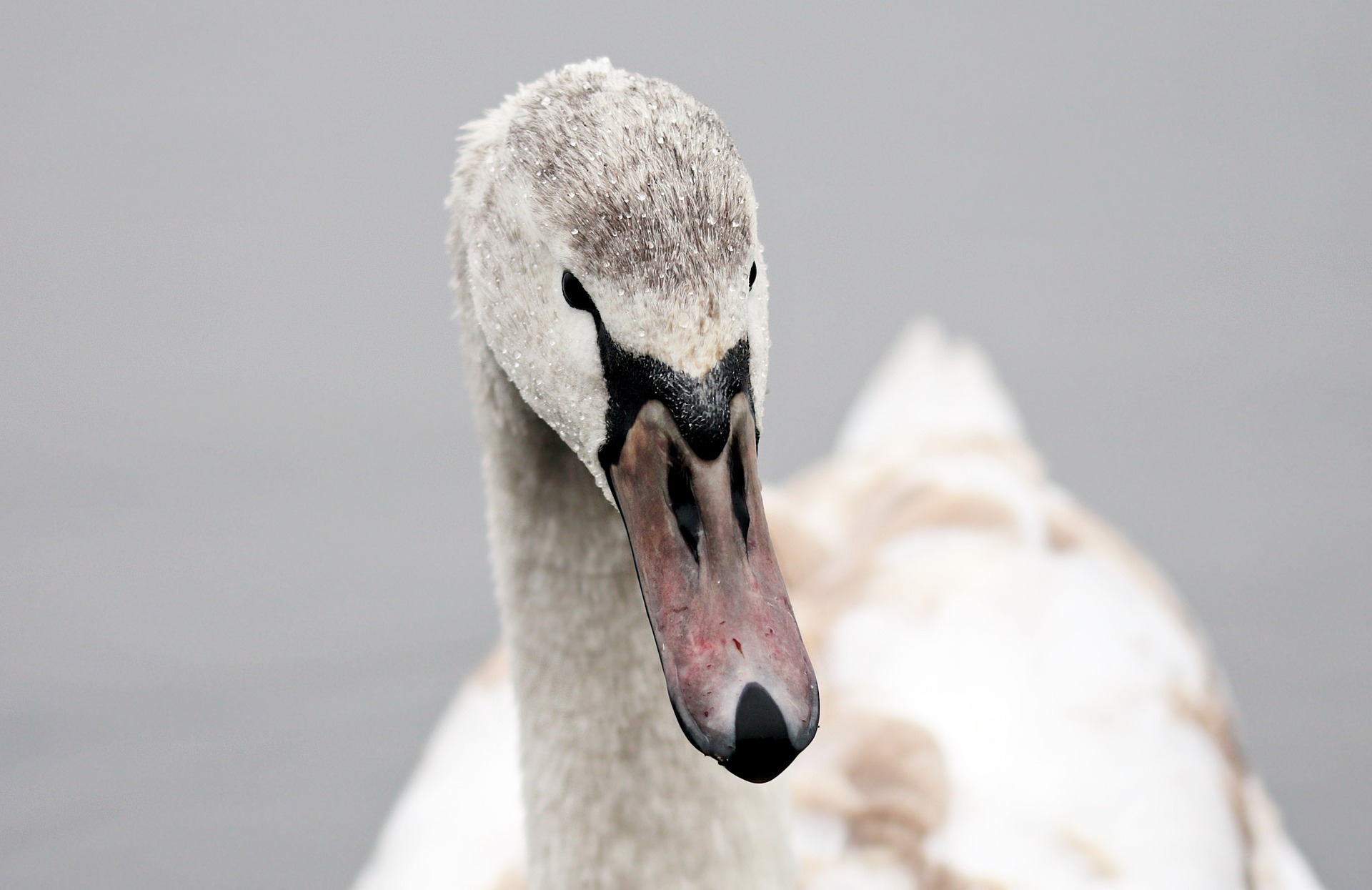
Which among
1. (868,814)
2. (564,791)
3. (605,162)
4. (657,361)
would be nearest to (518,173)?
(605,162)

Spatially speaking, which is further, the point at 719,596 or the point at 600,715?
the point at 600,715

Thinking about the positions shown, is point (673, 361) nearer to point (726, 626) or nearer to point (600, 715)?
point (726, 626)

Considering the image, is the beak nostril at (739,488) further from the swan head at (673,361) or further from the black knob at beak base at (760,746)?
the black knob at beak base at (760,746)

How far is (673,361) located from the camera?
2096mm

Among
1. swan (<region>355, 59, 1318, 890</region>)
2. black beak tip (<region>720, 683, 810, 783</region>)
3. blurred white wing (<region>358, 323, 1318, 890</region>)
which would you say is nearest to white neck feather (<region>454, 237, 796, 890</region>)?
swan (<region>355, 59, 1318, 890</region>)

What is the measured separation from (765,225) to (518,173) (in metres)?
4.50

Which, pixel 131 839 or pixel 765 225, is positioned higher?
pixel 765 225

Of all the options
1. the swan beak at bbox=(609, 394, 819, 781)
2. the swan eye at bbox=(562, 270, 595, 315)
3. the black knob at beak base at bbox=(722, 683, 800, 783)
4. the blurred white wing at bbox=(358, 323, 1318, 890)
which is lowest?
the black knob at beak base at bbox=(722, 683, 800, 783)

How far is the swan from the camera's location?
213 centimetres

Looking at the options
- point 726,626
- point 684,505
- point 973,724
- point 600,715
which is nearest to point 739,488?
point 684,505

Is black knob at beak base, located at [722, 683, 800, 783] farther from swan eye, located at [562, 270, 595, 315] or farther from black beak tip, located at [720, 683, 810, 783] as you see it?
swan eye, located at [562, 270, 595, 315]

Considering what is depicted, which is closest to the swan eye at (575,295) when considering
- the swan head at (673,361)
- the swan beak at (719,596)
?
the swan head at (673,361)

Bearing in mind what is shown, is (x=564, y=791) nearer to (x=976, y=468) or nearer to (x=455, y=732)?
(x=455, y=732)

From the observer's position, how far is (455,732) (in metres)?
4.56
